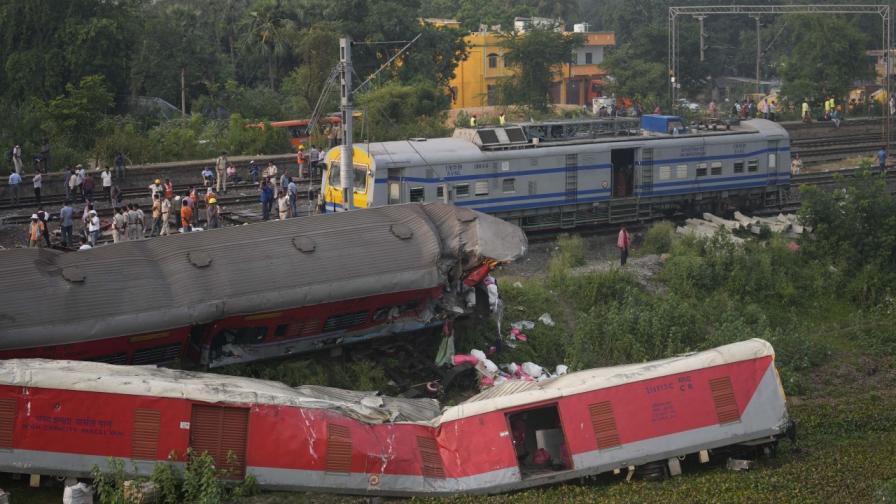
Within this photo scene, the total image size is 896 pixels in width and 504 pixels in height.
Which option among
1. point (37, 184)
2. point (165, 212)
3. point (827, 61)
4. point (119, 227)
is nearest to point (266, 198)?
point (165, 212)

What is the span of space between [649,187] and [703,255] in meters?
4.24

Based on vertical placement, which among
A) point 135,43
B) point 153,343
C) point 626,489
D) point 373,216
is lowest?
point 626,489

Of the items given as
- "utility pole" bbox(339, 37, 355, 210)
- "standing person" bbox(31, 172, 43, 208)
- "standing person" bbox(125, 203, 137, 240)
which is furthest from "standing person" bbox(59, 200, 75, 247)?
"utility pole" bbox(339, 37, 355, 210)

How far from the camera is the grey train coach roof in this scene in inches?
725

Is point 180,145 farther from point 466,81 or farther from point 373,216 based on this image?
point 466,81

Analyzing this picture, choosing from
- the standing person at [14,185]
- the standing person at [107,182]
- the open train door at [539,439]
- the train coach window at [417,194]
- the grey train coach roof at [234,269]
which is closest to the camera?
the open train door at [539,439]

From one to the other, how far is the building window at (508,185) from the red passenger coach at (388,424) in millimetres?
12962

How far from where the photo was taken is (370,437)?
16750 mm

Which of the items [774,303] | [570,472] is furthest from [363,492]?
[774,303]

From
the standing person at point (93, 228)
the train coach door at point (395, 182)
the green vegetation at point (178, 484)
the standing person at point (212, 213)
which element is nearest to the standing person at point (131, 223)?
the standing person at point (93, 228)

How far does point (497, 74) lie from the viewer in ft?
230

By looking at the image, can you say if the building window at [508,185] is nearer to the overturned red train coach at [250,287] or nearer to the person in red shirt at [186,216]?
the overturned red train coach at [250,287]

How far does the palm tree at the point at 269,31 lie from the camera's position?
56.2 metres

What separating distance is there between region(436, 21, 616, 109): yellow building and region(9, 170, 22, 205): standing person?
1317 inches
